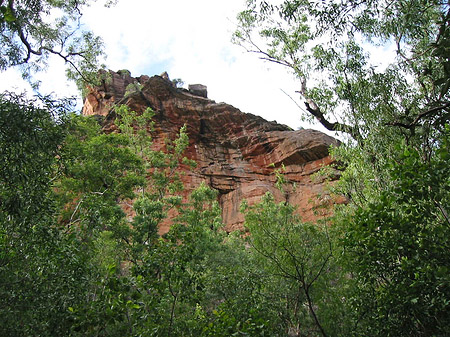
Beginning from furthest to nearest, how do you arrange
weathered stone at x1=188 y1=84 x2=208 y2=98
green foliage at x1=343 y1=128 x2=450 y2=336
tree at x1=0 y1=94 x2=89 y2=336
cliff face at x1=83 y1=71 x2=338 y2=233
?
1. weathered stone at x1=188 y1=84 x2=208 y2=98
2. cliff face at x1=83 y1=71 x2=338 y2=233
3. tree at x1=0 y1=94 x2=89 y2=336
4. green foliage at x1=343 y1=128 x2=450 y2=336

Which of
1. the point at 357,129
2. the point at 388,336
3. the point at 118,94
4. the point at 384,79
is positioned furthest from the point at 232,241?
the point at 118,94

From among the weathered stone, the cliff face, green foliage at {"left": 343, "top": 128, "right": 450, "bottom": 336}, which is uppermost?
the weathered stone

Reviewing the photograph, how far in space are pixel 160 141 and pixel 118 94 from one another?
463 inches

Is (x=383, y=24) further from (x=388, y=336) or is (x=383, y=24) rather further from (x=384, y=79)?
(x=388, y=336)

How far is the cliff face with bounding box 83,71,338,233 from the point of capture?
29.9 metres

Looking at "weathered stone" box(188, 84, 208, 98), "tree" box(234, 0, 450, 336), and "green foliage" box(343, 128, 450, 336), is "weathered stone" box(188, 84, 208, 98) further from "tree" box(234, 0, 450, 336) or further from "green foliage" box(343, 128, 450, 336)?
"green foliage" box(343, 128, 450, 336)

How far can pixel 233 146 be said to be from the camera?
34000 mm

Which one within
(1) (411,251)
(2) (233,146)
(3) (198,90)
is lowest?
(1) (411,251)

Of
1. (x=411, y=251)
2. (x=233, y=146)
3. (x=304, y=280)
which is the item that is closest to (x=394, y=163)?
(x=411, y=251)

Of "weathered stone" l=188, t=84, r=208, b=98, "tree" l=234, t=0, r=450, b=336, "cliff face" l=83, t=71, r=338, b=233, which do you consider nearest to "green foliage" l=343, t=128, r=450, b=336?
"tree" l=234, t=0, r=450, b=336

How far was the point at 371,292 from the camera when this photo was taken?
544cm

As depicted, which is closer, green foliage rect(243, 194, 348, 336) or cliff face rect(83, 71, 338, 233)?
green foliage rect(243, 194, 348, 336)

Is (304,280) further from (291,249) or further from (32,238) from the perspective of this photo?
(32,238)

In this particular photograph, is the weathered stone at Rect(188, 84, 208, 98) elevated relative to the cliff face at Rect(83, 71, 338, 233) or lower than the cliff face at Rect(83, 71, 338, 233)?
elevated
